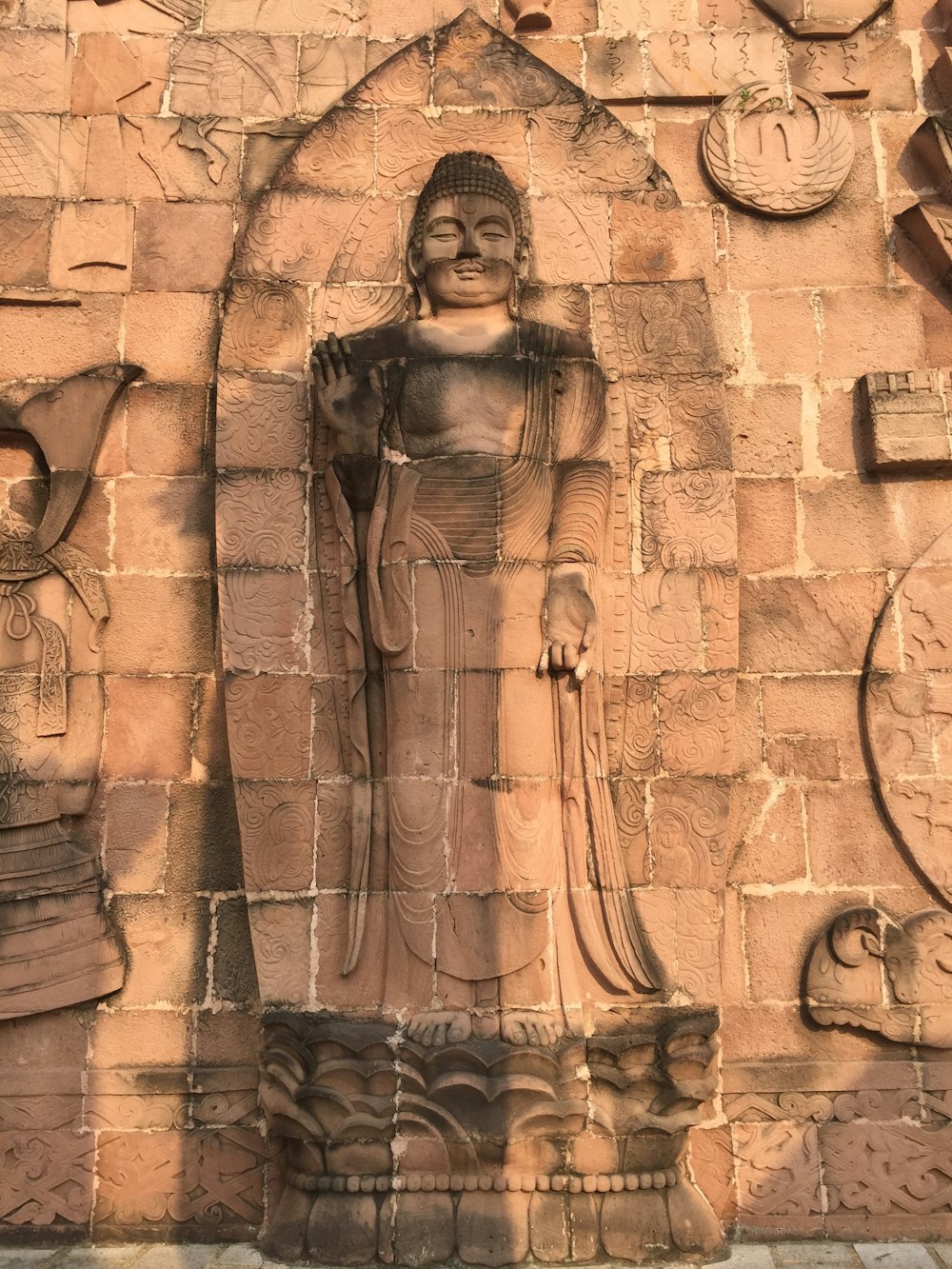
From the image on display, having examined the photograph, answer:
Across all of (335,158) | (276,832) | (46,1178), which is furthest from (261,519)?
(46,1178)

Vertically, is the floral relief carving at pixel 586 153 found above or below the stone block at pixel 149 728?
above

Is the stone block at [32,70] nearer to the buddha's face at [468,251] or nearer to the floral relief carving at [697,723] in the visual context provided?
the buddha's face at [468,251]

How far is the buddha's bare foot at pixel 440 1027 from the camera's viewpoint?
245 inches

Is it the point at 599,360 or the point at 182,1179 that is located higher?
the point at 599,360

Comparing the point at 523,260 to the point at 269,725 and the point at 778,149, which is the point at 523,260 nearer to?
the point at 778,149

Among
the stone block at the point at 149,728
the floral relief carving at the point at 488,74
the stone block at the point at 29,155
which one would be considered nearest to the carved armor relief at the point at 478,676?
the floral relief carving at the point at 488,74

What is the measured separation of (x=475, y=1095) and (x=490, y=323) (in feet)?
12.5

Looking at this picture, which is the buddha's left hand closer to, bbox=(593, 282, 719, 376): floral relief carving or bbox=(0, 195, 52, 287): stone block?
bbox=(593, 282, 719, 376): floral relief carving

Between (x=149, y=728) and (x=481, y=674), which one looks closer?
(x=481, y=674)

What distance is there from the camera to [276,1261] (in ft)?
19.8

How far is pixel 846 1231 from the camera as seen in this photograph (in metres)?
6.39

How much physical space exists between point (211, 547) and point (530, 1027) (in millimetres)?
2949

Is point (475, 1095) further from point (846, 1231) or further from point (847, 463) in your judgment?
point (847, 463)

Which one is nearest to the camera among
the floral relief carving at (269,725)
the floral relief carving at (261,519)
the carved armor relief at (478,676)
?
the carved armor relief at (478,676)
